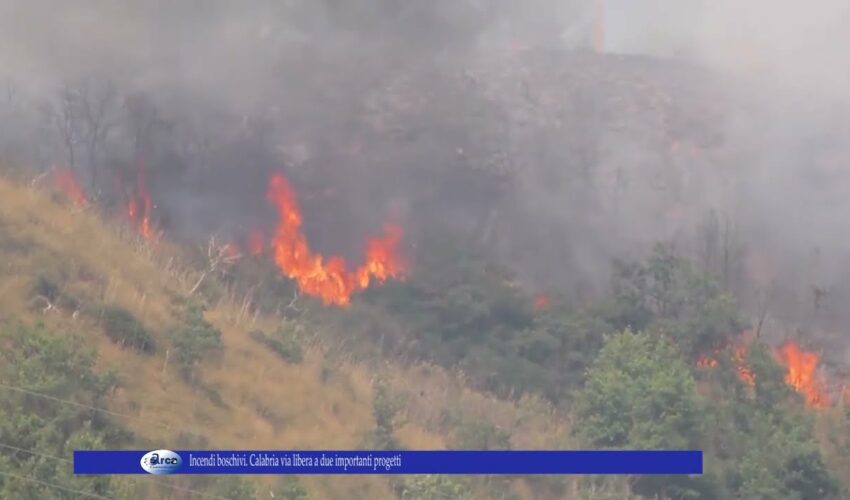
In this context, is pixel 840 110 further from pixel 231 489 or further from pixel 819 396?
pixel 231 489

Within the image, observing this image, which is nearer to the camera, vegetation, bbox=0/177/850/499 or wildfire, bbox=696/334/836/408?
vegetation, bbox=0/177/850/499

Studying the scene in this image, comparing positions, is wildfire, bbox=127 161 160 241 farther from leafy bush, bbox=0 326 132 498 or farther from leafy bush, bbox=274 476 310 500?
leafy bush, bbox=274 476 310 500

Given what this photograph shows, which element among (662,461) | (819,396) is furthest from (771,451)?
(819,396)

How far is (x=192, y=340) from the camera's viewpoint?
60.1ft

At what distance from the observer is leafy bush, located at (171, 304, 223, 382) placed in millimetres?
18109

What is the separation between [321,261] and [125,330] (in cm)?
1072

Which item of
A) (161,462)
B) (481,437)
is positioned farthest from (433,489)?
(161,462)

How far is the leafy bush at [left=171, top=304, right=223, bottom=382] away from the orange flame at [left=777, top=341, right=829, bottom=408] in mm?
12359

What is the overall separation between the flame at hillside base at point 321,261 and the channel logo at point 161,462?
11.6 m

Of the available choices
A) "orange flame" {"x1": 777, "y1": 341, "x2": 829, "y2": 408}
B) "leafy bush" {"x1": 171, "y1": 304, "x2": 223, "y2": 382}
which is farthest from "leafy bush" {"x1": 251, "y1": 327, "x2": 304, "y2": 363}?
"orange flame" {"x1": 777, "y1": 341, "x2": 829, "y2": 408}

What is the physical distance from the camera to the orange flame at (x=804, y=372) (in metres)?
26.2

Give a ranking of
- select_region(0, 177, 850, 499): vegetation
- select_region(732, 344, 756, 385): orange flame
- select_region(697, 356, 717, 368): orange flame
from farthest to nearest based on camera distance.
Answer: select_region(697, 356, 717, 368): orange flame, select_region(732, 344, 756, 385): orange flame, select_region(0, 177, 850, 499): vegetation

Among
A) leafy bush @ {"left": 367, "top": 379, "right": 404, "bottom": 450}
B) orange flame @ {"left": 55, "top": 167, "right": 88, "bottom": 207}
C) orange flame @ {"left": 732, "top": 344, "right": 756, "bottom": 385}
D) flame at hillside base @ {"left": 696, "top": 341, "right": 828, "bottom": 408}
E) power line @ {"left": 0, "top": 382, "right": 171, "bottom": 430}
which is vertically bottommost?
power line @ {"left": 0, "top": 382, "right": 171, "bottom": 430}

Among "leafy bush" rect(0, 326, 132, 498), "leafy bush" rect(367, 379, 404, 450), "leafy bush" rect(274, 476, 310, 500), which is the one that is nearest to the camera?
A: "leafy bush" rect(0, 326, 132, 498)
